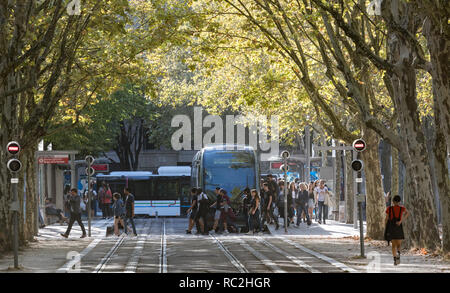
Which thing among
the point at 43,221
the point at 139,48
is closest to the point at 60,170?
the point at 43,221

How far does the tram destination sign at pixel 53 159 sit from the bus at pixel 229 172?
504 cm

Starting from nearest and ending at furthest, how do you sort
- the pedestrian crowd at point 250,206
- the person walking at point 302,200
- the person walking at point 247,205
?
1. the person walking at point 247,205
2. the pedestrian crowd at point 250,206
3. the person walking at point 302,200

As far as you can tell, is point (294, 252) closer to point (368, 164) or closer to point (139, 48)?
point (368, 164)

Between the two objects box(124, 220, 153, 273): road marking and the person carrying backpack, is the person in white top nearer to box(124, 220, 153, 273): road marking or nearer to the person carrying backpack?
the person carrying backpack

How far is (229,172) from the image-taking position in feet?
115

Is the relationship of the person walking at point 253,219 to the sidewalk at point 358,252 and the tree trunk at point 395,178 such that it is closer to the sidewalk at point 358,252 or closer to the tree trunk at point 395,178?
the sidewalk at point 358,252

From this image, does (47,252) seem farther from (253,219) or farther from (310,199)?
(310,199)

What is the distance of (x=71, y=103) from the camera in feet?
105

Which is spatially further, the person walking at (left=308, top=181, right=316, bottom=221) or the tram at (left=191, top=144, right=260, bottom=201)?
the person walking at (left=308, top=181, right=316, bottom=221)

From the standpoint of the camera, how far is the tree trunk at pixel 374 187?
26.6 meters

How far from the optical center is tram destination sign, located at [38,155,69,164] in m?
32.3

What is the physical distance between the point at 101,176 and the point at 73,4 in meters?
30.5

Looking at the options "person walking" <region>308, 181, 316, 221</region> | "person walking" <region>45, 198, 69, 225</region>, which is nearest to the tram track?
"person walking" <region>308, 181, 316, 221</region>

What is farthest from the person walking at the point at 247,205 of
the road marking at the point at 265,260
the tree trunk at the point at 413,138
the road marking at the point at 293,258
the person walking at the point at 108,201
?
the person walking at the point at 108,201
